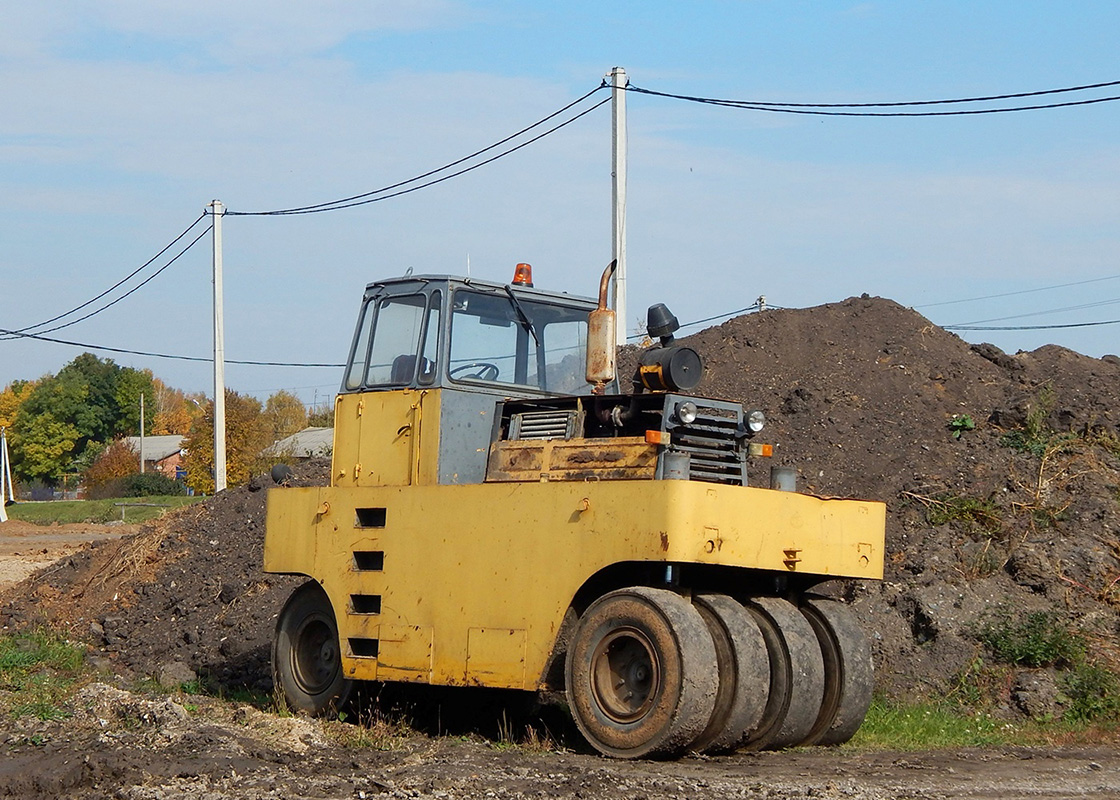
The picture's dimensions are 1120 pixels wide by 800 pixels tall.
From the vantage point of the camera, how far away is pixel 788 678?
28.9 ft

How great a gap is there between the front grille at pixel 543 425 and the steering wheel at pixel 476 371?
490mm

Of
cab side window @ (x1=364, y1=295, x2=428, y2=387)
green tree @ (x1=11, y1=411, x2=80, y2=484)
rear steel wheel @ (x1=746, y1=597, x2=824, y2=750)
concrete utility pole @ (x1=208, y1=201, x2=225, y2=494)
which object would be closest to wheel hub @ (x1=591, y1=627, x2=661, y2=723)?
rear steel wheel @ (x1=746, y1=597, x2=824, y2=750)

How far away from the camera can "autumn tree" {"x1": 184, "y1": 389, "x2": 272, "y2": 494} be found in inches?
2047

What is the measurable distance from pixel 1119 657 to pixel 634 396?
5512 millimetres

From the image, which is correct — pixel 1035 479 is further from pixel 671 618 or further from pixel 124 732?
pixel 124 732

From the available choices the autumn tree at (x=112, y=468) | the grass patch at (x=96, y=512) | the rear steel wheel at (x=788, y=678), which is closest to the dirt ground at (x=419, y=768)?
the rear steel wheel at (x=788, y=678)

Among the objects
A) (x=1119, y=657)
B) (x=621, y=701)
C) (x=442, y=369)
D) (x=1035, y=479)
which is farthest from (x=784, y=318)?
(x=621, y=701)

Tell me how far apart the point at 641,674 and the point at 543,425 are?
2.02 metres

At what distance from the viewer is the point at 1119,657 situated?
11.9 meters

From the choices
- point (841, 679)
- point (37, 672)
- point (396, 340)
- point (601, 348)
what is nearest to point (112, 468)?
point (37, 672)

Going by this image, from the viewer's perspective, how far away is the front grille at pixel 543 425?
31.7 ft

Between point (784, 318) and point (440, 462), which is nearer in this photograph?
point (440, 462)

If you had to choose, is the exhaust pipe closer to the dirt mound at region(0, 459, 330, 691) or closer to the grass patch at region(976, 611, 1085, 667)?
the grass patch at region(976, 611, 1085, 667)

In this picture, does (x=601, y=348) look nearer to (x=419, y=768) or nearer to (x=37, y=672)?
(x=419, y=768)
